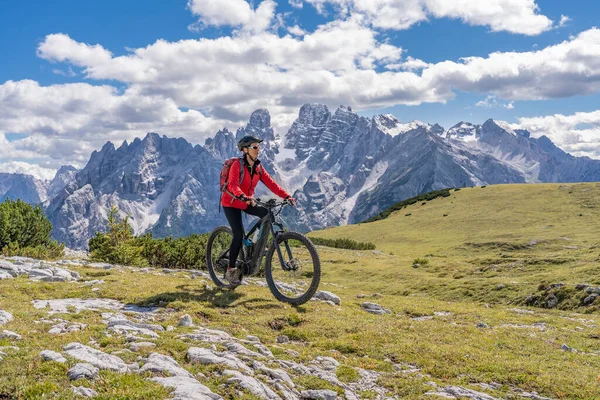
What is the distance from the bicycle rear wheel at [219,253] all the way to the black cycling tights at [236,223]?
97 cm

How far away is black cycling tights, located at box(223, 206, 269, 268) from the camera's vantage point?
14.6 m

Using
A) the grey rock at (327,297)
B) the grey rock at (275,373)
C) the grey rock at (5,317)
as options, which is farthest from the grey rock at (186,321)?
the grey rock at (327,297)

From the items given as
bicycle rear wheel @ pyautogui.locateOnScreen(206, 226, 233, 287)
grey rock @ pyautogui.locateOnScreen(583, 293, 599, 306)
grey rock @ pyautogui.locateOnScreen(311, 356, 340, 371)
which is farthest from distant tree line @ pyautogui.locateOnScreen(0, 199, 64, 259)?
grey rock @ pyautogui.locateOnScreen(583, 293, 599, 306)

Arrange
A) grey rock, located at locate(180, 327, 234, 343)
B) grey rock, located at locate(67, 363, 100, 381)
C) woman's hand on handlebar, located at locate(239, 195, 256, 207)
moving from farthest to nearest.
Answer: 1. woman's hand on handlebar, located at locate(239, 195, 256, 207)
2. grey rock, located at locate(180, 327, 234, 343)
3. grey rock, located at locate(67, 363, 100, 381)

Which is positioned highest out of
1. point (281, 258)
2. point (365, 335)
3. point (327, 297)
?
point (281, 258)

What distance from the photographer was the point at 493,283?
2750cm

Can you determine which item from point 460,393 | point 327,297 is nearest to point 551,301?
point 327,297

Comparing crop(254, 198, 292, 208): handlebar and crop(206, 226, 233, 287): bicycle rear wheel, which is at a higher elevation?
crop(254, 198, 292, 208): handlebar

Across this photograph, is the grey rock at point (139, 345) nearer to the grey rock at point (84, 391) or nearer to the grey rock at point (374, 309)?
the grey rock at point (84, 391)

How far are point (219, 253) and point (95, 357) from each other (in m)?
9.41

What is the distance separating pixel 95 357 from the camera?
7.67 m

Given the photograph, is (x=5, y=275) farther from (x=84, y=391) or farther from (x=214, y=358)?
(x=84, y=391)

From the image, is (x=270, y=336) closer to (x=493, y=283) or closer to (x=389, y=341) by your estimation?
(x=389, y=341)

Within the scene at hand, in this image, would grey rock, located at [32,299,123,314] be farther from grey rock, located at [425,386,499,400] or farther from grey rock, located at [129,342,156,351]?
grey rock, located at [425,386,499,400]
